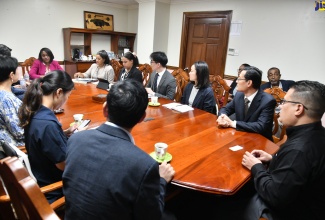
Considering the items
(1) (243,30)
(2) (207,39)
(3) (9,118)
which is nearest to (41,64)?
(3) (9,118)

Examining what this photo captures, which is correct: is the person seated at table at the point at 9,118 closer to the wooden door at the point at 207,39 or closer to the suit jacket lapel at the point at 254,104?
the suit jacket lapel at the point at 254,104

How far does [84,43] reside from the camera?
223 inches

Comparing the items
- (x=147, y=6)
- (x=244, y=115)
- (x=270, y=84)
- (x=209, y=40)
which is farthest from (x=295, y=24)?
(x=147, y=6)

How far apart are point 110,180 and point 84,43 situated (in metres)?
5.54

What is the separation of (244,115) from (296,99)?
0.91m

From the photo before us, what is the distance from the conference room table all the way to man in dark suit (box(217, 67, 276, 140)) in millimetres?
73

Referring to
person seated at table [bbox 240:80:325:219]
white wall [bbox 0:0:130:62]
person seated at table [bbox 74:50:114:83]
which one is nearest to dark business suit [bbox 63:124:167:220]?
person seated at table [bbox 240:80:325:219]

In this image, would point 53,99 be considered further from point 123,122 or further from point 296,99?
point 296,99

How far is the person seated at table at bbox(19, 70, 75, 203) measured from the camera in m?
1.15

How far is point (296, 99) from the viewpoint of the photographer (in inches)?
47.6

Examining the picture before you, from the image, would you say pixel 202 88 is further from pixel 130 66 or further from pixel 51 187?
pixel 51 187

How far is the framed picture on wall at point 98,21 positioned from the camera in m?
5.50

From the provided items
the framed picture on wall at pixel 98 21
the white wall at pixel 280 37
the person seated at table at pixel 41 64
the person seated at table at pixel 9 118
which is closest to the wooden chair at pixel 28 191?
the person seated at table at pixel 9 118

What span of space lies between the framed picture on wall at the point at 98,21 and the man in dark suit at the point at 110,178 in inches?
211
